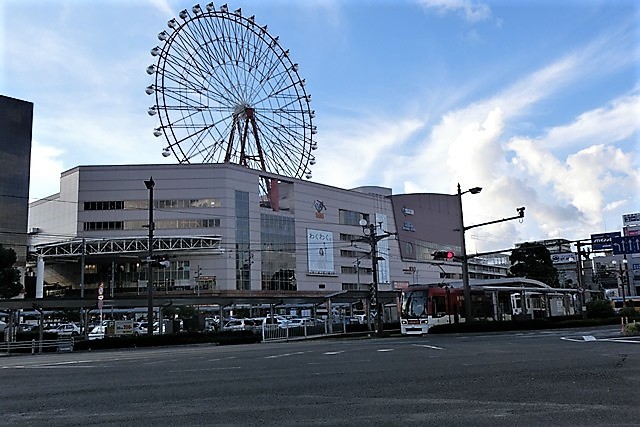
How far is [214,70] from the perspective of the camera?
245 ft

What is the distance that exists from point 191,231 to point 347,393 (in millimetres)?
79182

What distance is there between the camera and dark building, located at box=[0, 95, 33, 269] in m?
88.1

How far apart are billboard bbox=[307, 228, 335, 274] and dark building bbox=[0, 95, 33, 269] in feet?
143

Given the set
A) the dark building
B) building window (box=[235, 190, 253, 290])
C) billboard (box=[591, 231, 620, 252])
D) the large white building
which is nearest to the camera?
billboard (box=[591, 231, 620, 252])

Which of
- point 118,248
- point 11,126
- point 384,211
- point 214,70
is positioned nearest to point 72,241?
point 118,248

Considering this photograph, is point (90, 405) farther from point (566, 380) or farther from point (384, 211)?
point (384, 211)

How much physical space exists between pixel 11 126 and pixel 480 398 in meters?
94.2

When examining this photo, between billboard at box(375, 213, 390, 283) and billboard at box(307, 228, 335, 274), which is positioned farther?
billboard at box(375, 213, 390, 283)

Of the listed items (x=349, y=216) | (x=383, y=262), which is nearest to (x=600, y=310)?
(x=349, y=216)

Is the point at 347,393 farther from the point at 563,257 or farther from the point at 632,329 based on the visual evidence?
the point at 563,257

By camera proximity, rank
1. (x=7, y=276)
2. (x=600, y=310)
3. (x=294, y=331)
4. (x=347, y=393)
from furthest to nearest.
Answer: (x=7, y=276), (x=600, y=310), (x=294, y=331), (x=347, y=393)

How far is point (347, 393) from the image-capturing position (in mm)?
10359

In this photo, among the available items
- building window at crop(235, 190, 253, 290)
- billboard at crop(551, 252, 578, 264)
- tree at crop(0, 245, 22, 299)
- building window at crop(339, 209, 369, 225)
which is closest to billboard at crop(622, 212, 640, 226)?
billboard at crop(551, 252, 578, 264)

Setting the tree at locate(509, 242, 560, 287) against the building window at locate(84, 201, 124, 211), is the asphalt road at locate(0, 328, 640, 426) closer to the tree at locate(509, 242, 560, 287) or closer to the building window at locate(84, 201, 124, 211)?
the tree at locate(509, 242, 560, 287)
